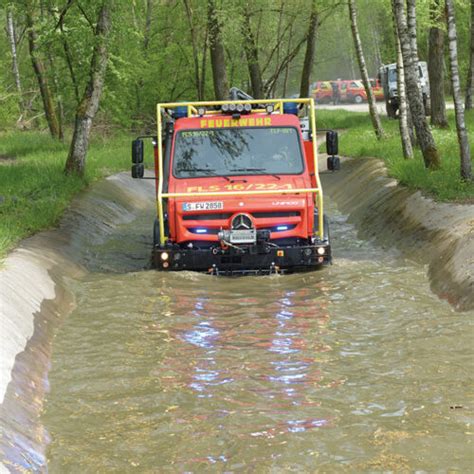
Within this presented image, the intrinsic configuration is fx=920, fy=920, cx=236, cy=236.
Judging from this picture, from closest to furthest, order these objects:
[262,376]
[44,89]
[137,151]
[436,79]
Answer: [262,376] < [137,151] < [436,79] < [44,89]

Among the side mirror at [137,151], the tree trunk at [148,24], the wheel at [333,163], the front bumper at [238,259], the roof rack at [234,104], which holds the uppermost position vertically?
the tree trunk at [148,24]

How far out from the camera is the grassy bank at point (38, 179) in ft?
51.8

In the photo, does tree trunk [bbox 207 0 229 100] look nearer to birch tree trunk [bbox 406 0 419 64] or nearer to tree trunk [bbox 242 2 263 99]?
tree trunk [bbox 242 2 263 99]

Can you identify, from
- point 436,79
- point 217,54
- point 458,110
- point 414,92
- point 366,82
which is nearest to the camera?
point 458,110

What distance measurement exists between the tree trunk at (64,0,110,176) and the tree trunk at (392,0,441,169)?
6.62 meters

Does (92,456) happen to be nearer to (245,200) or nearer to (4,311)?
(4,311)

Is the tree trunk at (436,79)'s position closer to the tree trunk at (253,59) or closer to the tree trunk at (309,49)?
the tree trunk at (309,49)

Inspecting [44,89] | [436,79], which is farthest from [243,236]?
[44,89]

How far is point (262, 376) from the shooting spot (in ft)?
29.0

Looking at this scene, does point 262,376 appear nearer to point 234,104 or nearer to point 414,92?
point 234,104

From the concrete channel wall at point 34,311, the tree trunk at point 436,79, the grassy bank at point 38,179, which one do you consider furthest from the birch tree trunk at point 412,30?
the tree trunk at point 436,79

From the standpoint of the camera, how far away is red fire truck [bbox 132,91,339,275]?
13.4m

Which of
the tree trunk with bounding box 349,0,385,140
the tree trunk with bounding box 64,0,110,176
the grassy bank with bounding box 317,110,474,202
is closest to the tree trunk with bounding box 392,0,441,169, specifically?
the grassy bank with bounding box 317,110,474,202

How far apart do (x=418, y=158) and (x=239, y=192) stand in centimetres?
906
